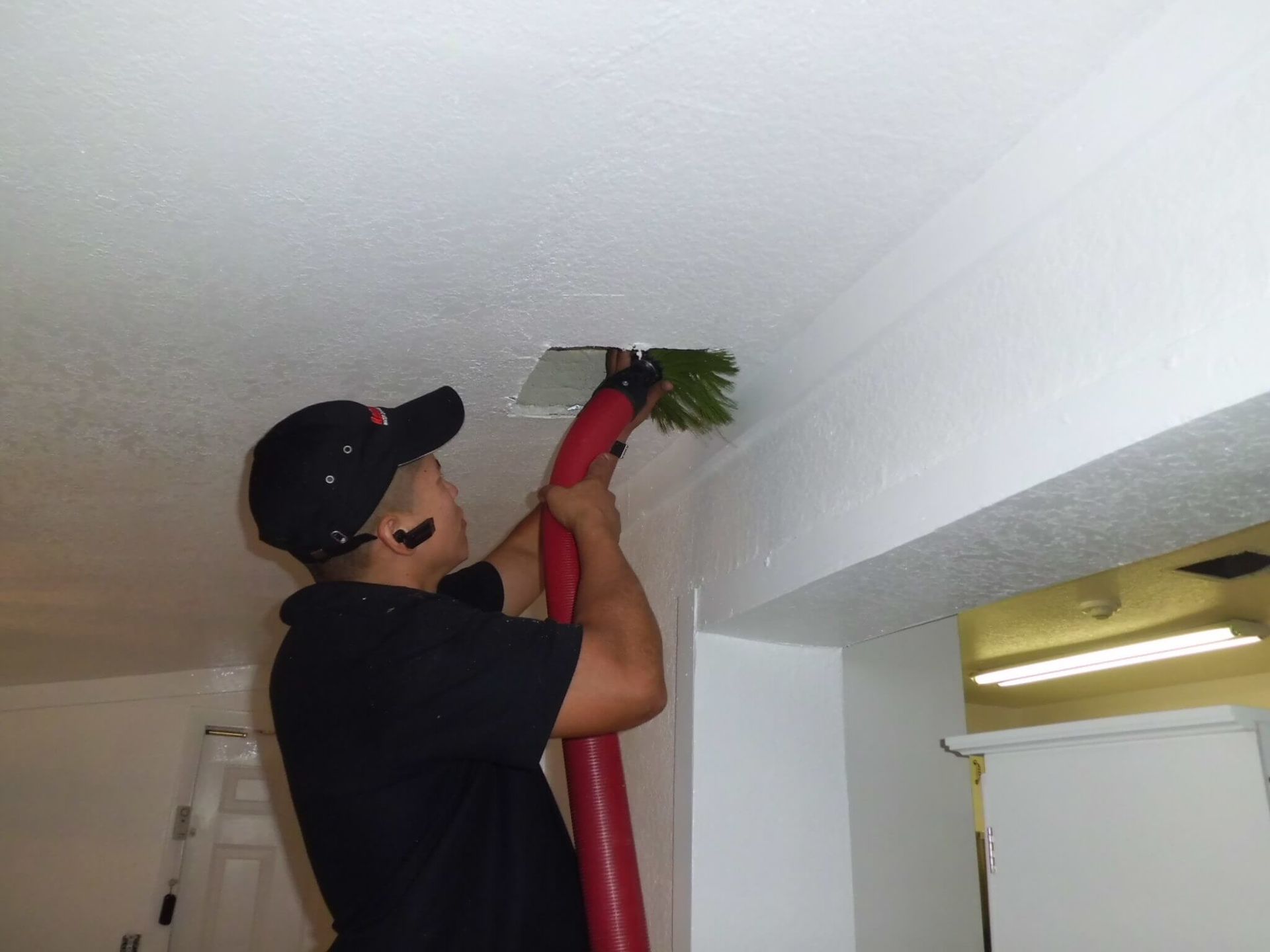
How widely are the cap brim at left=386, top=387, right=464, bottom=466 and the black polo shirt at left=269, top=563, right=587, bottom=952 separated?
0.71 ft

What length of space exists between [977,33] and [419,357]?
0.90m

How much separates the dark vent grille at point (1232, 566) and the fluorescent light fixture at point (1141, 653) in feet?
2.88

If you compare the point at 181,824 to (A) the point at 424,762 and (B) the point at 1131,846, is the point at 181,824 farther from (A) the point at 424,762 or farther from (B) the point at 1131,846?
(B) the point at 1131,846

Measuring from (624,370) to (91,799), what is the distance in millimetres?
3528

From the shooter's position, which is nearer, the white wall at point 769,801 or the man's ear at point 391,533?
the man's ear at point 391,533

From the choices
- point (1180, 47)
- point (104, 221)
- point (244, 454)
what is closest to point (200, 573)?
point (244, 454)

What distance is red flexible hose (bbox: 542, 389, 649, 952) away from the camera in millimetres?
1231

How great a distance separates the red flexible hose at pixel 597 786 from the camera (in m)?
1.23

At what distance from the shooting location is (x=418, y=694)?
3.36ft

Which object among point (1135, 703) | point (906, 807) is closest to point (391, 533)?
point (906, 807)

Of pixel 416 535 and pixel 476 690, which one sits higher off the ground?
pixel 416 535

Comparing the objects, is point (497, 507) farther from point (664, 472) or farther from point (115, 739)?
point (115, 739)

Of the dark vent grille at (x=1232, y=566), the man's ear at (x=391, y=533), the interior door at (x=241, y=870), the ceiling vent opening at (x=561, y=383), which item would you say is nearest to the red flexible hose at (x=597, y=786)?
the ceiling vent opening at (x=561, y=383)

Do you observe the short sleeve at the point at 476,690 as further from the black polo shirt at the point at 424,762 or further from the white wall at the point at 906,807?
the white wall at the point at 906,807
